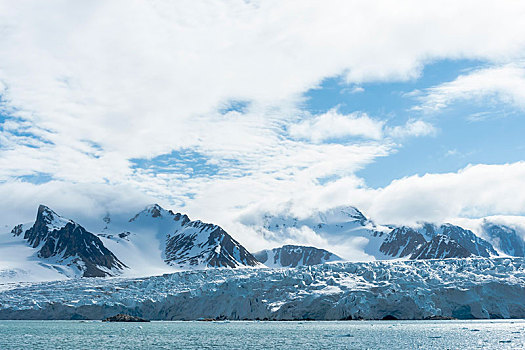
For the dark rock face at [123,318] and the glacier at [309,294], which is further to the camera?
the dark rock face at [123,318]

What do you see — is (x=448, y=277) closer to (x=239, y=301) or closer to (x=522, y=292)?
(x=522, y=292)

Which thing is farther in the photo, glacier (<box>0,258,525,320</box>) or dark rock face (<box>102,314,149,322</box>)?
dark rock face (<box>102,314,149,322</box>)

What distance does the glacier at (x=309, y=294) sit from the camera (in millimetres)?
126688

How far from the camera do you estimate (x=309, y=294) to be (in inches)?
5231

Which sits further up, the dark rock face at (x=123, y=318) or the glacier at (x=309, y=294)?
the glacier at (x=309, y=294)

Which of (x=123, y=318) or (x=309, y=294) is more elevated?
(x=309, y=294)

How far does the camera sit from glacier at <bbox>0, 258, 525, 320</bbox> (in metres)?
127

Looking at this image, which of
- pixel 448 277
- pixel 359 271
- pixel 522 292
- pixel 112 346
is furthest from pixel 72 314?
pixel 522 292

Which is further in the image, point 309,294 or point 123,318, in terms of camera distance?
point 123,318

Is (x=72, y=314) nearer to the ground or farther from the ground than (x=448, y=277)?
nearer to the ground

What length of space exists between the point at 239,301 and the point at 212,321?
11.2 meters

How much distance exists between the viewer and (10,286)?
184m

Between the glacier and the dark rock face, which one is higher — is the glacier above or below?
above

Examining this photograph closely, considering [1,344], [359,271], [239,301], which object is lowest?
[1,344]
